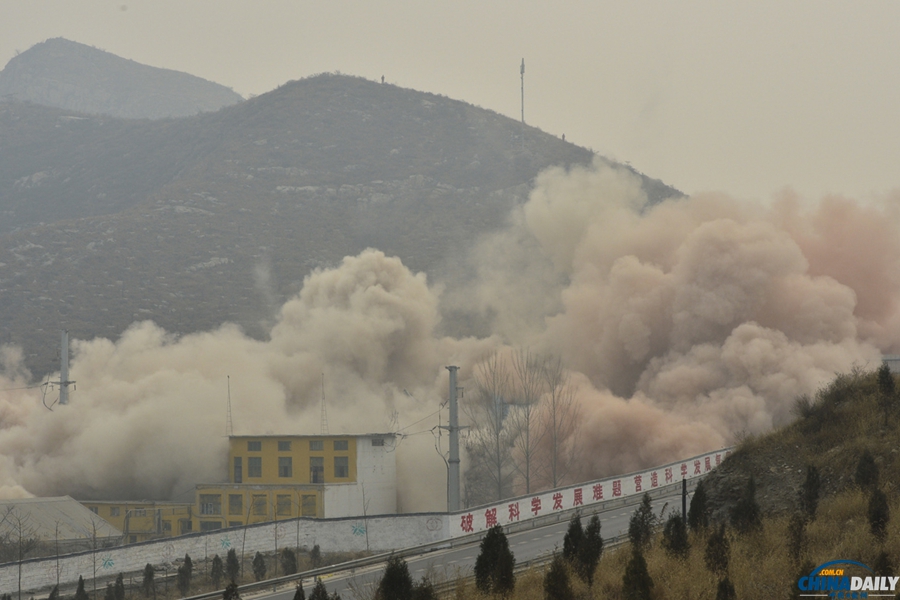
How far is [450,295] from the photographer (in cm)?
14862

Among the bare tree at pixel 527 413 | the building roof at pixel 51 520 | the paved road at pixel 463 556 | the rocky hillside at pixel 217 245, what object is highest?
the rocky hillside at pixel 217 245

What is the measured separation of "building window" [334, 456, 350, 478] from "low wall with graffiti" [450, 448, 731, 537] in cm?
2064

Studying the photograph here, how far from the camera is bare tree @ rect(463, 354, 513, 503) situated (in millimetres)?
79625

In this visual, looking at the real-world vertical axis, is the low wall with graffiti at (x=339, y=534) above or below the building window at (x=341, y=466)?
below

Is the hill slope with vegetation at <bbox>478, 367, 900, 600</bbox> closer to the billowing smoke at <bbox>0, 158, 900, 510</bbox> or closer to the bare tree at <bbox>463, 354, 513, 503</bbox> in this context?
the billowing smoke at <bbox>0, 158, 900, 510</bbox>

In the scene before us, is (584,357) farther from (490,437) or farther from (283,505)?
(283,505)

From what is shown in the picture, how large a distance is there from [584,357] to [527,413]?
44.5ft

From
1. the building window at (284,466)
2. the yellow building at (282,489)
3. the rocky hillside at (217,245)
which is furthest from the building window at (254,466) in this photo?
the rocky hillside at (217,245)

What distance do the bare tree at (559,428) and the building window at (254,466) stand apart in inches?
811

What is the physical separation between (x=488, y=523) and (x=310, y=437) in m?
23.7

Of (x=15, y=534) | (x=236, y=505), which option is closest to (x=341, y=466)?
(x=236, y=505)

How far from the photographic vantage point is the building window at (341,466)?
73375mm

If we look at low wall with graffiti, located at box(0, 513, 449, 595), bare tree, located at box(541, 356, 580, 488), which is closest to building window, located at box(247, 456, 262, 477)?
low wall with graffiti, located at box(0, 513, 449, 595)

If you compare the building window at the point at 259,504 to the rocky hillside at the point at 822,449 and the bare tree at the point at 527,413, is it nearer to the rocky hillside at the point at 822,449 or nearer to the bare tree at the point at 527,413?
the bare tree at the point at 527,413
